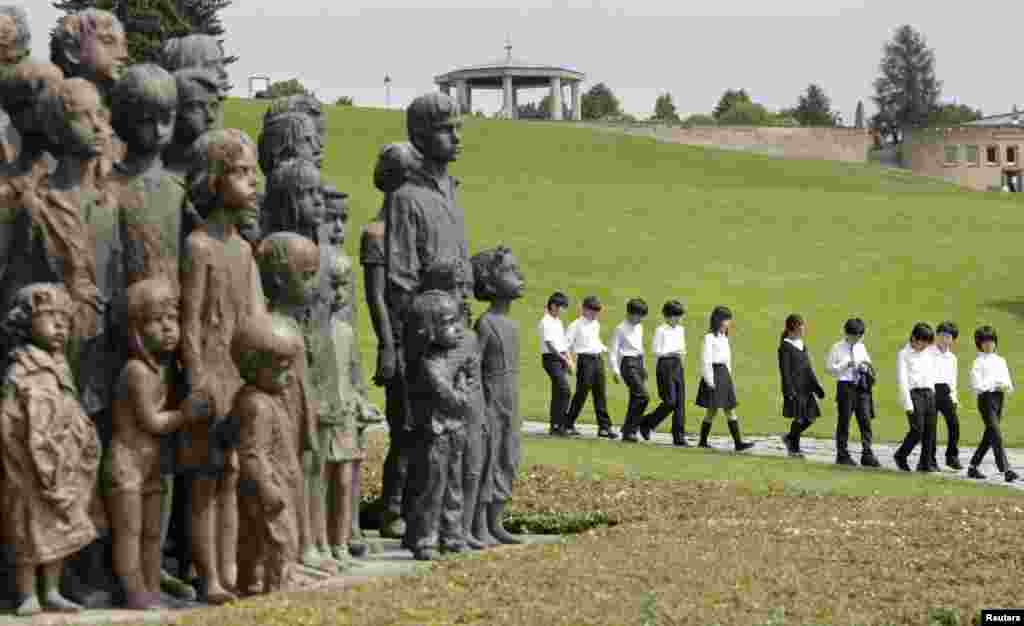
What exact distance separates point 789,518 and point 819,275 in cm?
3363

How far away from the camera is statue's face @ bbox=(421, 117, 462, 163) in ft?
39.1

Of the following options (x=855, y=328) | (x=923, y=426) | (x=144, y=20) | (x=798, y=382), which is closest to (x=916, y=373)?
(x=923, y=426)

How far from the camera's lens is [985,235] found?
54.5 meters

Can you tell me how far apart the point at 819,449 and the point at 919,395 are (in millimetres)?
2967

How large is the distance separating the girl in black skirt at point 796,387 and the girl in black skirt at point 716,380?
0.91m

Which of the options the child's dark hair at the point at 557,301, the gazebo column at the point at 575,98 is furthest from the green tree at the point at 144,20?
the gazebo column at the point at 575,98

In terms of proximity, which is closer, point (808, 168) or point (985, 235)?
point (985, 235)

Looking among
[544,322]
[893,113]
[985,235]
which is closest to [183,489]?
[544,322]

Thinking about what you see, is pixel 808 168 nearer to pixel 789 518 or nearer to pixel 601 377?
pixel 601 377

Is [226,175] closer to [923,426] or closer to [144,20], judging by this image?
[923,426]

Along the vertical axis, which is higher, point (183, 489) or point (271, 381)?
point (271, 381)

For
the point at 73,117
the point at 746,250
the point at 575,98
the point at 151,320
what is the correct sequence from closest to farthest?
the point at 151,320 < the point at 73,117 < the point at 746,250 < the point at 575,98

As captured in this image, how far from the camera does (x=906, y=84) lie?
14900 cm

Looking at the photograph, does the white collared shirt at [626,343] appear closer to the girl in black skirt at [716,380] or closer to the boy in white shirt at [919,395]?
the girl in black skirt at [716,380]
